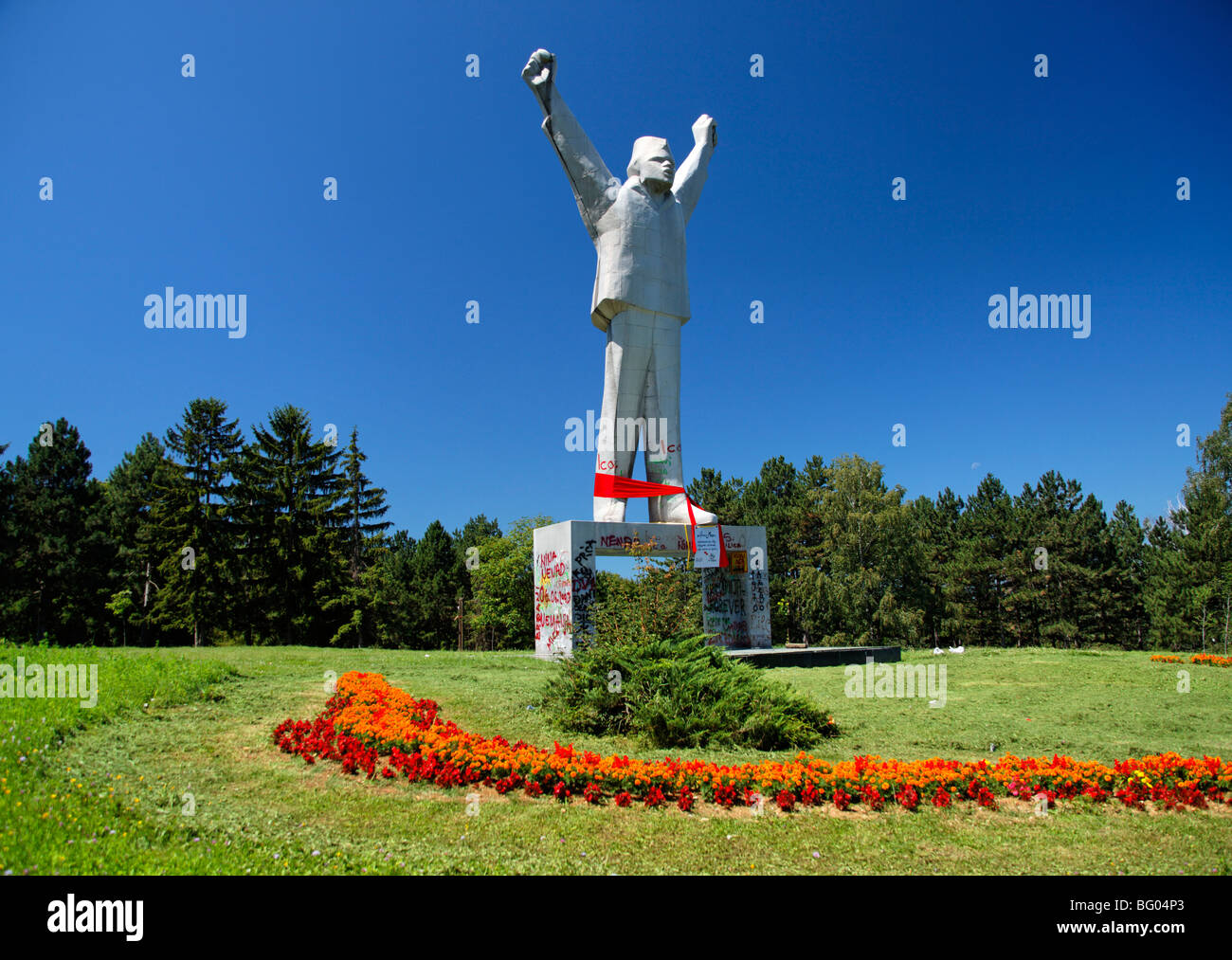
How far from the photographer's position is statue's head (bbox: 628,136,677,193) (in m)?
14.8

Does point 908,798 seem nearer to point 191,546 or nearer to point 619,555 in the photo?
point 619,555

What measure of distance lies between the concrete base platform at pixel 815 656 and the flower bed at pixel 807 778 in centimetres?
804

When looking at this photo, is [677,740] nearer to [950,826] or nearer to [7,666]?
[950,826]

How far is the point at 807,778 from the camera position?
5.49m

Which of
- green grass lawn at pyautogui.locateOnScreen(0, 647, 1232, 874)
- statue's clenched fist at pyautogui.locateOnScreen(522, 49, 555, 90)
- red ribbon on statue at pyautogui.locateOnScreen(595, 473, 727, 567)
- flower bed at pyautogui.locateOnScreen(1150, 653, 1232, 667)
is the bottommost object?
flower bed at pyautogui.locateOnScreen(1150, 653, 1232, 667)

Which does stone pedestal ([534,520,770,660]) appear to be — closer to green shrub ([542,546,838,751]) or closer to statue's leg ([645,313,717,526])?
statue's leg ([645,313,717,526])

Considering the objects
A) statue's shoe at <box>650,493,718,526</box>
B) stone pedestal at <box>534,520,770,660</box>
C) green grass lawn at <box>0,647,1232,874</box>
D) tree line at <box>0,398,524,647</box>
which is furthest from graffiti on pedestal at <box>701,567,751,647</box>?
tree line at <box>0,398,524,647</box>

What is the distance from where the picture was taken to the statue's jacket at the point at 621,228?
47.2ft

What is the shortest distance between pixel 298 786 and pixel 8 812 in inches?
70.8

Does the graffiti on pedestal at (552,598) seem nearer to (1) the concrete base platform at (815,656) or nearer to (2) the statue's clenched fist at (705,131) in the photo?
(1) the concrete base platform at (815,656)

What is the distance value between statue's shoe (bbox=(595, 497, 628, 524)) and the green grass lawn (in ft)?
19.4

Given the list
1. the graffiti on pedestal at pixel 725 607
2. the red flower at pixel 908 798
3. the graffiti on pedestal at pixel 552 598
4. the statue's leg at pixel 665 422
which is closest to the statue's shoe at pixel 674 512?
the statue's leg at pixel 665 422
